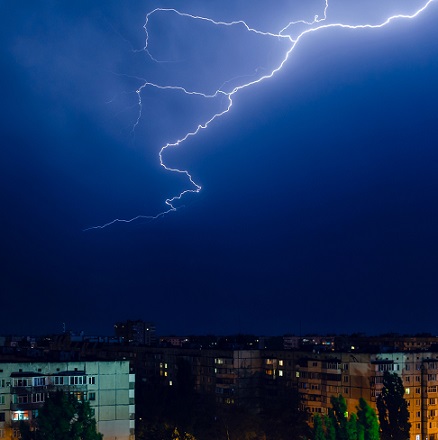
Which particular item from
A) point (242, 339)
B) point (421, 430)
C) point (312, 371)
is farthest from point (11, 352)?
point (242, 339)

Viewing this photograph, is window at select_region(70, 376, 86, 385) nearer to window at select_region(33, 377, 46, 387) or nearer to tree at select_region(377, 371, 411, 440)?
window at select_region(33, 377, 46, 387)

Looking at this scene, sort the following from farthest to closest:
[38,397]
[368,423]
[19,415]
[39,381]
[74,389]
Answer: [74,389] → [39,381] → [38,397] → [368,423] → [19,415]

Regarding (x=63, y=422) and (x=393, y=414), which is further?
(x=393, y=414)

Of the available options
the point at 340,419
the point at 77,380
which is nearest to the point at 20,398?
the point at 77,380

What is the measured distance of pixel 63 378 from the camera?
29172 millimetres

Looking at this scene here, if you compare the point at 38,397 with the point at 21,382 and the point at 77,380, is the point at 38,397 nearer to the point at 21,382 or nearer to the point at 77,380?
the point at 21,382

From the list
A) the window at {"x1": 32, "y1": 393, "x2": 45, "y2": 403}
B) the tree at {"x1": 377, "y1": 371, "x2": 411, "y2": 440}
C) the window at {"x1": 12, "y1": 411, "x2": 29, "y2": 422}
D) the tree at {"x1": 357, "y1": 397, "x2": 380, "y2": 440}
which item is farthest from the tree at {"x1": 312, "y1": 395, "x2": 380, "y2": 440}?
the window at {"x1": 12, "y1": 411, "x2": 29, "y2": 422}

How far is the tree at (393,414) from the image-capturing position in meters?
33.9

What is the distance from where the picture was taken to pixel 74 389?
96.2ft

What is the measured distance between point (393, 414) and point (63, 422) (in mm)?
15969

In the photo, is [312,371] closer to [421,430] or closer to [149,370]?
[421,430]

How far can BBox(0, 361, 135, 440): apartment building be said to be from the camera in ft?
92.0

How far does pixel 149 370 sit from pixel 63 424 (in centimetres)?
3221

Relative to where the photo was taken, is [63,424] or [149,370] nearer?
[63,424]
